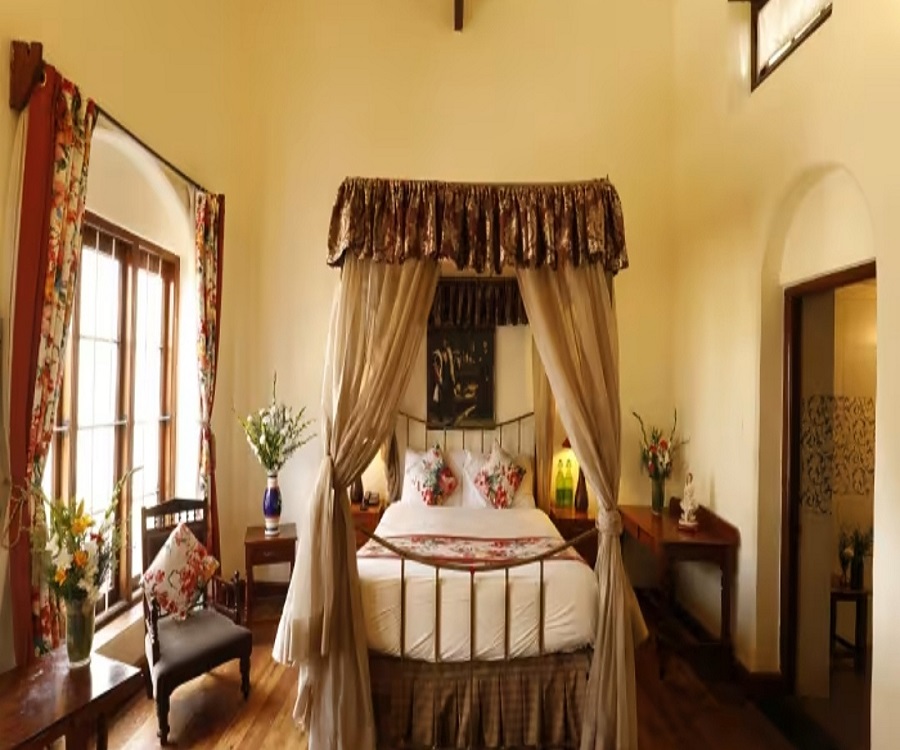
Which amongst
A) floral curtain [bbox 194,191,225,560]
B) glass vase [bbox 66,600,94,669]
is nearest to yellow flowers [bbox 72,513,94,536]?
glass vase [bbox 66,600,94,669]

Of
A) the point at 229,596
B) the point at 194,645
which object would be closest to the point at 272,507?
the point at 229,596

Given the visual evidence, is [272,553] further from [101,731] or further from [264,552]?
[101,731]

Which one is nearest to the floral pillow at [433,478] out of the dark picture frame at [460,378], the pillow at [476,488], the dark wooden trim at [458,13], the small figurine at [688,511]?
the pillow at [476,488]

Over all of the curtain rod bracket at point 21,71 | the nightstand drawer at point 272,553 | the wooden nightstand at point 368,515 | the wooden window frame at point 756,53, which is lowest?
the nightstand drawer at point 272,553

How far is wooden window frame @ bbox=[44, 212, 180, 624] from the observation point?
9.91 ft

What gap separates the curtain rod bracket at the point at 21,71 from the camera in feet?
7.66

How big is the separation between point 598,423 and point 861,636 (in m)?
2.72

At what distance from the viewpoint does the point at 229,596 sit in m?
3.91

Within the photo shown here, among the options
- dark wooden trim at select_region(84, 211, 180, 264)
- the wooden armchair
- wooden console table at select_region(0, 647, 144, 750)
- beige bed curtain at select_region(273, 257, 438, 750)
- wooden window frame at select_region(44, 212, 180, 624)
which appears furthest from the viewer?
dark wooden trim at select_region(84, 211, 180, 264)

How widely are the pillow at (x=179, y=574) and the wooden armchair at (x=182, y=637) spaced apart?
0.07 m

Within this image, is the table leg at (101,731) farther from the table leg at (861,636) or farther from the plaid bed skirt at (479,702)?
the table leg at (861,636)

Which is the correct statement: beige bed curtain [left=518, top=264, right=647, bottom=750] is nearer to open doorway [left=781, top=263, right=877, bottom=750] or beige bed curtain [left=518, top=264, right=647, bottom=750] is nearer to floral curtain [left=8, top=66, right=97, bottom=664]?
open doorway [left=781, top=263, right=877, bottom=750]

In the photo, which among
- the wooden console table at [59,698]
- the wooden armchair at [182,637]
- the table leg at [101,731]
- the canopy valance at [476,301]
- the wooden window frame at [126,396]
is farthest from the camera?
the canopy valance at [476,301]

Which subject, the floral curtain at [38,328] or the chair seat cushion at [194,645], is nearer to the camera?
the floral curtain at [38,328]
